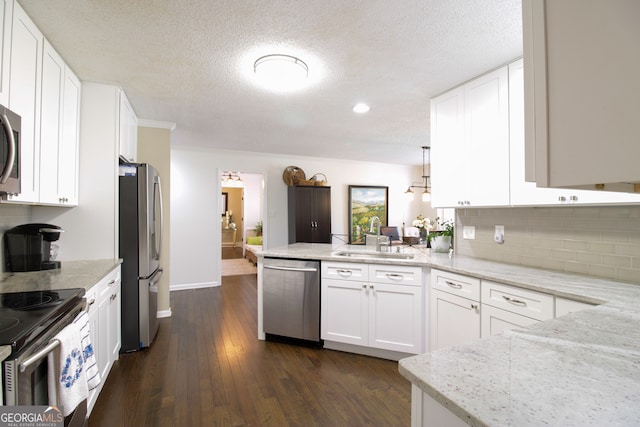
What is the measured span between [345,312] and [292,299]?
0.52m

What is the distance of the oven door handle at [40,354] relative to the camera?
101cm

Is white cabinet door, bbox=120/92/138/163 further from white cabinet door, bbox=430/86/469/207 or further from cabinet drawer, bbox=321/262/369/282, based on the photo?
white cabinet door, bbox=430/86/469/207

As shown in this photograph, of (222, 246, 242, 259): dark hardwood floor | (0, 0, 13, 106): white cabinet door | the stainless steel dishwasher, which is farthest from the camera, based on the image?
(222, 246, 242, 259): dark hardwood floor

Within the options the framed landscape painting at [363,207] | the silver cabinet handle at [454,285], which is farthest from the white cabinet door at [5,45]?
the framed landscape painting at [363,207]

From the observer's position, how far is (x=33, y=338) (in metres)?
1.09

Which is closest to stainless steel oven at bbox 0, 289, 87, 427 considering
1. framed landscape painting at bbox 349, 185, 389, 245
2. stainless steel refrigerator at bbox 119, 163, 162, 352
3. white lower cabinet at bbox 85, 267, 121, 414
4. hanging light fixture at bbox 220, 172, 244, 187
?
white lower cabinet at bbox 85, 267, 121, 414

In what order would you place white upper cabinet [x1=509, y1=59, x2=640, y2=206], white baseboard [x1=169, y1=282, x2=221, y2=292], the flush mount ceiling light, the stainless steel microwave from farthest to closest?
white baseboard [x1=169, y1=282, x2=221, y2=292] → the flush mount ceiling light → white upper cabinet [x1=509, y1=59, x2=640, y2=206] → the stainless steel microwave

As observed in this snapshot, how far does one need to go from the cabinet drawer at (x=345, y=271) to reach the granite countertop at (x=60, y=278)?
1682 mm

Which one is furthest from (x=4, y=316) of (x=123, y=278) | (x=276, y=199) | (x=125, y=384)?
(x=276, y=199)

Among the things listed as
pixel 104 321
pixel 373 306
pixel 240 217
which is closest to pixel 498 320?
pixel 373 306

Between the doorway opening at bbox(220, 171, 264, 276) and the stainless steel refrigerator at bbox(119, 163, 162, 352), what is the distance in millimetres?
4701

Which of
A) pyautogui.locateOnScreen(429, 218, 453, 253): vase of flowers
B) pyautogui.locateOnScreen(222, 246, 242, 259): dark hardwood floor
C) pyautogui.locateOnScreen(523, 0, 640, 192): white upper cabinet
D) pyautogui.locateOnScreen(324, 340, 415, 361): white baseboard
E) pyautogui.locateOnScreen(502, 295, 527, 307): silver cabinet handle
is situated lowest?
pyautogui.locateOnScreen(324, 340, 415, 361): white baseboard

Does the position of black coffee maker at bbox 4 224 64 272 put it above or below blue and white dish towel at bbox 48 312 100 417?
above

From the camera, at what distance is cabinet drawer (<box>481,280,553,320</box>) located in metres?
1.66
